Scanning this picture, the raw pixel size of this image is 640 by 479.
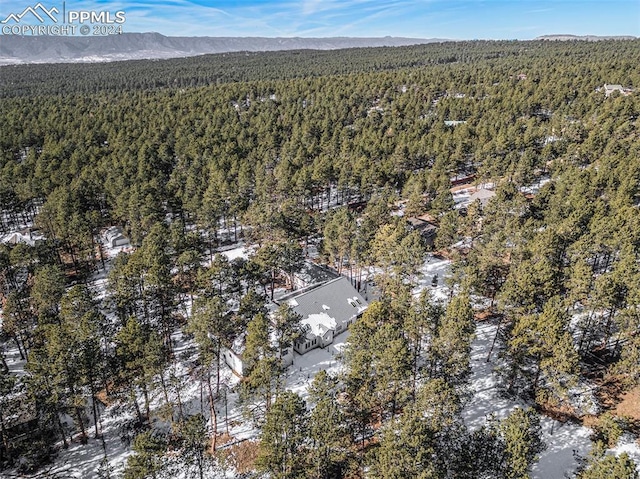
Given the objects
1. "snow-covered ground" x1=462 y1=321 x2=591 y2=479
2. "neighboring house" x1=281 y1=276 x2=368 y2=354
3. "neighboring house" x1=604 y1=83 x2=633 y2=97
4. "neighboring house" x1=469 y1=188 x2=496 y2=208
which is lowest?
"snow-covered ground" x1=462 y1=321 x2=591 y2=479

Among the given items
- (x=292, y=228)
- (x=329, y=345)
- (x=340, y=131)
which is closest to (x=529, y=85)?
(x=340, y=131)

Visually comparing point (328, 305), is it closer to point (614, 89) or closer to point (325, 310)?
point (325, 310)

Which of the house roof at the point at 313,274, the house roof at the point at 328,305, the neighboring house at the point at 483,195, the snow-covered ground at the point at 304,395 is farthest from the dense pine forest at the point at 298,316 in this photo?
the neighboring house at the point at 483,195

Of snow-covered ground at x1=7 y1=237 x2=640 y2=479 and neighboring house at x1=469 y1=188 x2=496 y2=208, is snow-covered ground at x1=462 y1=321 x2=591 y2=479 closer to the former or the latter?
snow-covered ground at x1=7 y1=237 x2=640 y2=479

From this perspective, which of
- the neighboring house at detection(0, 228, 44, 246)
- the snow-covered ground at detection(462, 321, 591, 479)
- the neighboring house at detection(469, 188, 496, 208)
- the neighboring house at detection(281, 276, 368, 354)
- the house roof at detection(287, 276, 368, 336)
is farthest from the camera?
the neighboring house at detection(469, 188, 496, 208)

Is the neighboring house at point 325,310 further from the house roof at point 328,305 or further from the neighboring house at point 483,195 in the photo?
the neighboring house at point 483,195

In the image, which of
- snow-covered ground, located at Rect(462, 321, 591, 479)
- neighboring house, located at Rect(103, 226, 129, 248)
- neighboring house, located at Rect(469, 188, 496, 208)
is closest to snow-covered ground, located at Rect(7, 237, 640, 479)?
snow-covered ground, located at Rect(462, 321, 591, 479)

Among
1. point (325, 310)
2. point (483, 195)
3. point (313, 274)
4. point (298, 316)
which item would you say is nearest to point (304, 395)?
point (298, 316)

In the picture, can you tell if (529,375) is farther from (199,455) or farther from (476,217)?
(476,217)
